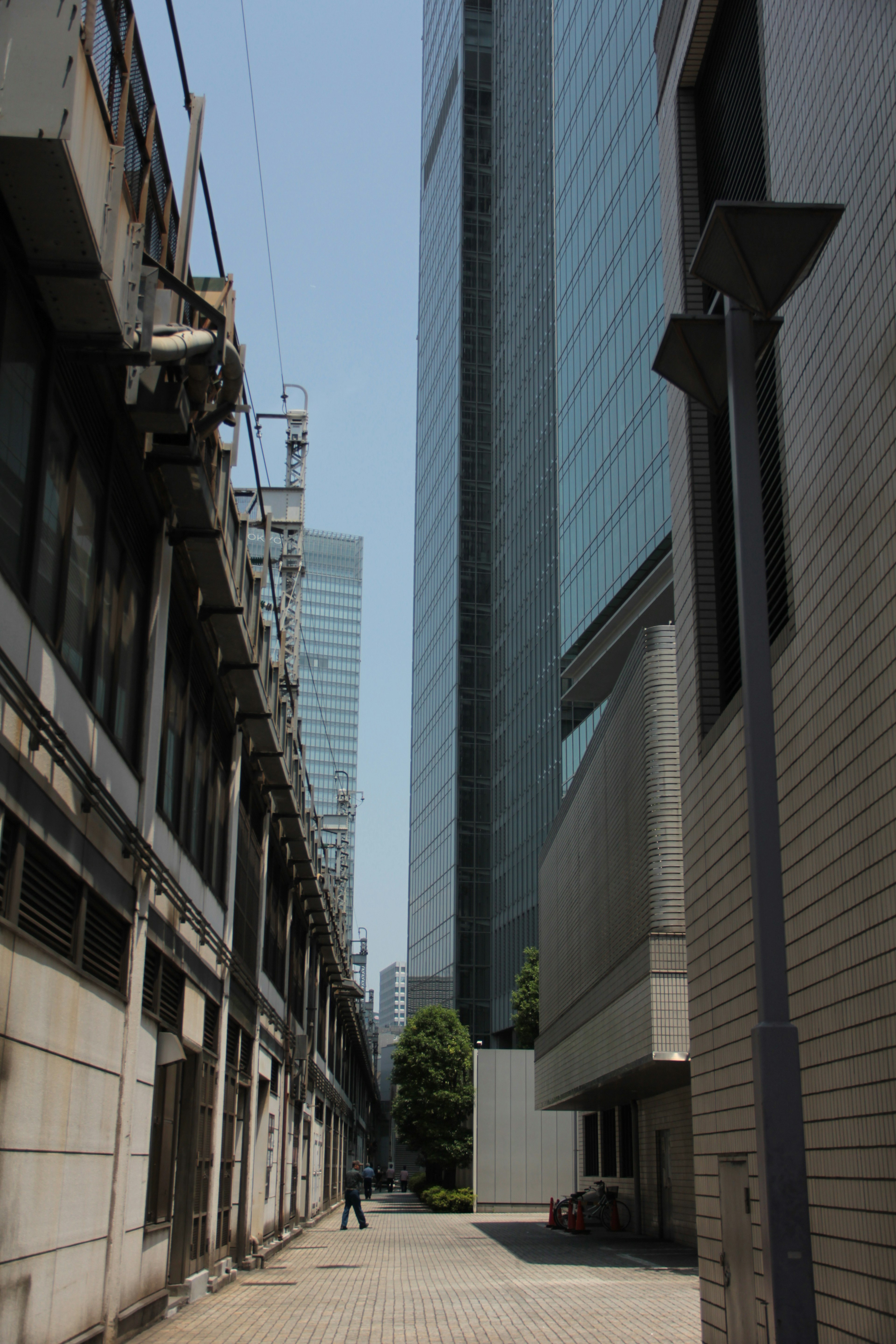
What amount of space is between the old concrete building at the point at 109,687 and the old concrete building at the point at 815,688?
16.1 ft

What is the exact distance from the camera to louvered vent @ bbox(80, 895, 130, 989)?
34.0ft

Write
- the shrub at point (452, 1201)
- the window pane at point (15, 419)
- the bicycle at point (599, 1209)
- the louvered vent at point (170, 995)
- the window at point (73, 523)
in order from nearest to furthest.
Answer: the window pane at point (15, 419) < the window at point (73, 523) < the louvered vent at point (170, 995) < the bicycle at point (599, 1209) < the shrub at point (452, 1201)

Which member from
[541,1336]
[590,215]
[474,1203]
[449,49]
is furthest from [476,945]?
[449,49]

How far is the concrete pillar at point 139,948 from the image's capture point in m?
10.9

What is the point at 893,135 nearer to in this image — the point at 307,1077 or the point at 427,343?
the point at 307,1077

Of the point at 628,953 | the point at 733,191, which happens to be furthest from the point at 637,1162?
the point at 733,191

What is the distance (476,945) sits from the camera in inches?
3238

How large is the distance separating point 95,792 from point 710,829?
217 inches

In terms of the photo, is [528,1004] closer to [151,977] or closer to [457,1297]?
[457,1297]

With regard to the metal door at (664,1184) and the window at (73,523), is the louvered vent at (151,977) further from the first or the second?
the metal door at (664,1184)

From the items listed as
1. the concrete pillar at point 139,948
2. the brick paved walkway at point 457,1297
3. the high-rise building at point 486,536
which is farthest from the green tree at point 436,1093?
the concrete pillar at point 139,948

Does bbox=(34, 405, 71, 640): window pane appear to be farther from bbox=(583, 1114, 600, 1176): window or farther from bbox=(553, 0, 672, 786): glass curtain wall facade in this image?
bbox=(583, 1114, 600, 1176): window

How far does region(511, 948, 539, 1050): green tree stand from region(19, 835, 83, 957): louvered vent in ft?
149

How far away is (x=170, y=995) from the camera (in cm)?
1427
